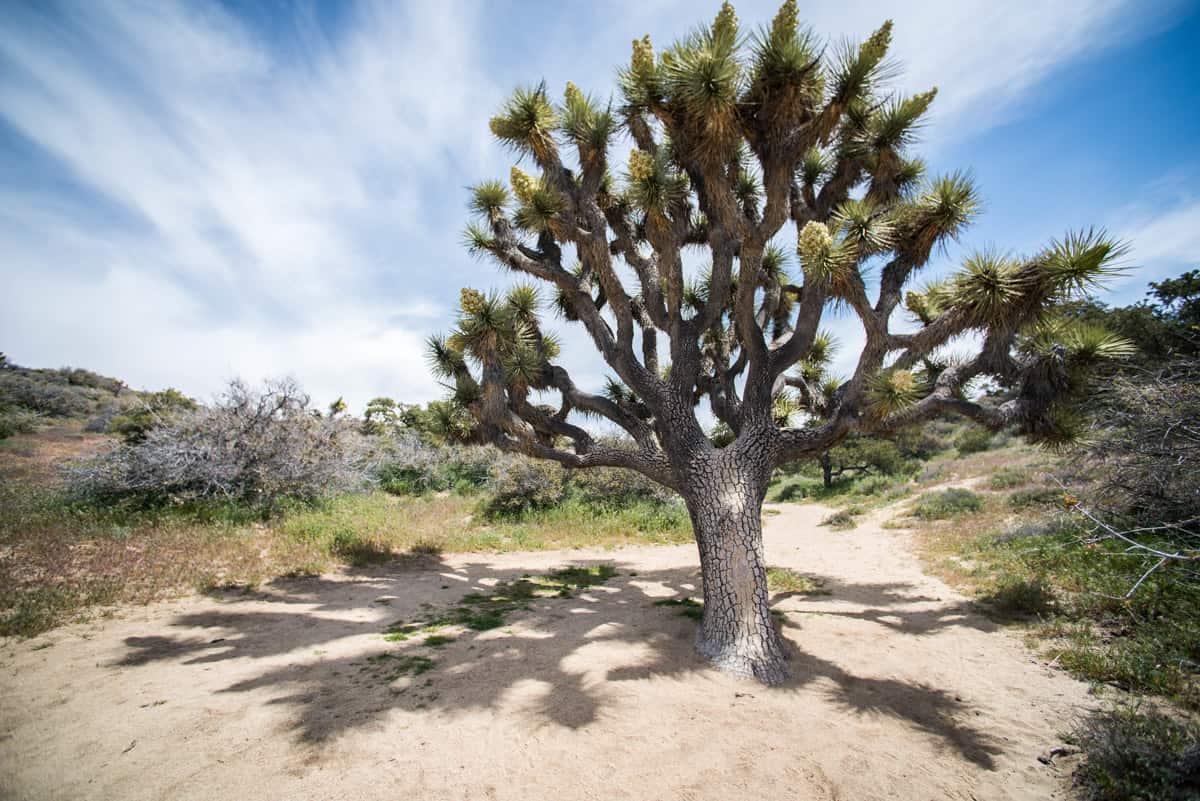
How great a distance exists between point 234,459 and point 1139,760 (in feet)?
45.2

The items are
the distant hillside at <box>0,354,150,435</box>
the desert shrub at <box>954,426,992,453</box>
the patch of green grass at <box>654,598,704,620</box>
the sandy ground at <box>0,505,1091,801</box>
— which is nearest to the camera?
the sandy ground at <box>0,505,1091,801</box>

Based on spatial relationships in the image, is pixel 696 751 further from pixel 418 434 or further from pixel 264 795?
pixel 418 434

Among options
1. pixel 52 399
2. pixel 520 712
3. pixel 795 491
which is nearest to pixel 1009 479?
pixel 795 491

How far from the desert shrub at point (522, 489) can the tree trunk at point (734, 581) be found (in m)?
9.26

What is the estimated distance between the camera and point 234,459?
33.9ft

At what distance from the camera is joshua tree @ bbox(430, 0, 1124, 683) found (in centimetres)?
457

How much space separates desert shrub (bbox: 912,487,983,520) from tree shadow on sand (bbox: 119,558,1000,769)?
612 cm

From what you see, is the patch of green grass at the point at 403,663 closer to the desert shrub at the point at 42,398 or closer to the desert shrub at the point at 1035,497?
the desert shrub at the point at 1035,497

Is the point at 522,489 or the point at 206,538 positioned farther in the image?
the point at 522,489

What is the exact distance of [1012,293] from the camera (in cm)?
432

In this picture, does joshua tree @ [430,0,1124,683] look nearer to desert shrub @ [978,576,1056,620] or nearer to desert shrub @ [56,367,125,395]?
desert shrub @ [978,576,1056,620]

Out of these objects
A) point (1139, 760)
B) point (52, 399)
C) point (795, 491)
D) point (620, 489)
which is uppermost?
point (52, 399)

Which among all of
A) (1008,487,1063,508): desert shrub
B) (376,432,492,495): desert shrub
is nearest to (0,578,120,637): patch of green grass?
(376,432,492,495): desert shrub

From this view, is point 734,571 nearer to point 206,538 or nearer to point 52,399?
point 206,538
